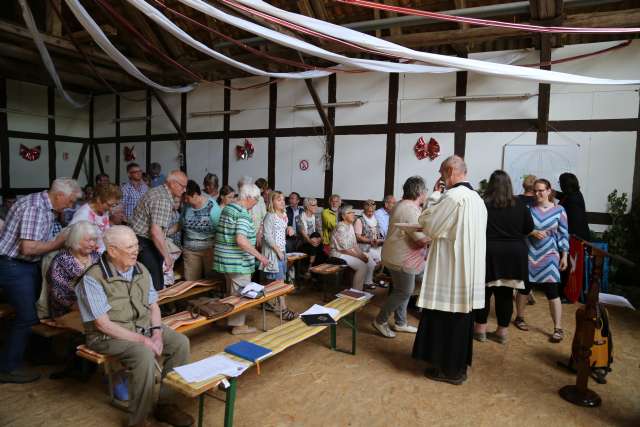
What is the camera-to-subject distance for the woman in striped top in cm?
379

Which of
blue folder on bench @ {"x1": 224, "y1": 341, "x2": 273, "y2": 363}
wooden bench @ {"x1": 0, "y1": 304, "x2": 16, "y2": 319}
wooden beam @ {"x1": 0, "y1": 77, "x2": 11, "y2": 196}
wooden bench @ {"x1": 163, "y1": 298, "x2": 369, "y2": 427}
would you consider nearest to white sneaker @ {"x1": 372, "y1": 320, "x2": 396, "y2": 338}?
wooden bench @ {"x1": 163, "y1": 298, "x2": 369, "y2": 427}

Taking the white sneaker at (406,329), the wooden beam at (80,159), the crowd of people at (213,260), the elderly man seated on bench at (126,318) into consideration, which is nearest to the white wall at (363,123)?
the wooden beam at (80,159)

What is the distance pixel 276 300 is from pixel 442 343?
223cm

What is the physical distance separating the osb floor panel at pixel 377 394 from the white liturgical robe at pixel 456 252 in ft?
2.17

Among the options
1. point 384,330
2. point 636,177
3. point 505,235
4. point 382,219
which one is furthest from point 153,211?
point 636,177

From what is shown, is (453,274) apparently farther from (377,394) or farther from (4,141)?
(4,141)

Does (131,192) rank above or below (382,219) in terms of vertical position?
above

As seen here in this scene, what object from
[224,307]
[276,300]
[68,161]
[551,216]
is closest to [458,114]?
[551,216]

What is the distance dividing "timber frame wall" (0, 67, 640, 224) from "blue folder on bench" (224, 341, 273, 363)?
16.7ft

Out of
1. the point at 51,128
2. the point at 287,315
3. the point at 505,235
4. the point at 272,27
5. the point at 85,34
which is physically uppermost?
the point at 85,34

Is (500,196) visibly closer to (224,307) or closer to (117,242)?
(224,307)

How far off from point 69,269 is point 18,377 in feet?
2.97

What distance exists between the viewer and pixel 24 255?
2.81 meters

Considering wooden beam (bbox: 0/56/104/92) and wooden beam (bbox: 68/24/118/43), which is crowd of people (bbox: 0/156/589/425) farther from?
wooden beam (bbox: 0/56/104/92)
